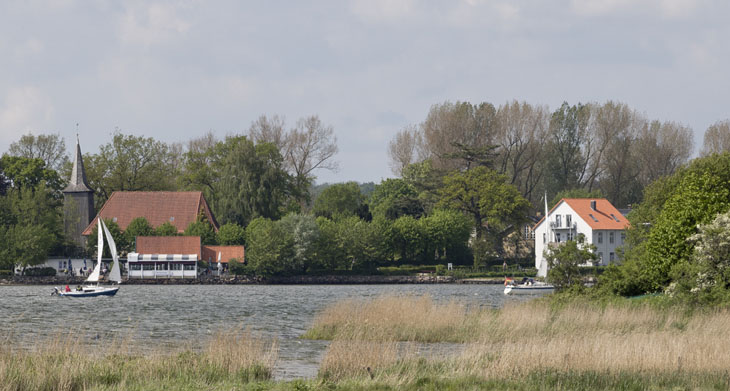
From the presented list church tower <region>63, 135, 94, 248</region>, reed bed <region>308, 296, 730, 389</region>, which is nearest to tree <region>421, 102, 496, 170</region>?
church tower <region>63, 135, 94, 248</region>

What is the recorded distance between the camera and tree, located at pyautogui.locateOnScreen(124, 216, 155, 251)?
100 meters

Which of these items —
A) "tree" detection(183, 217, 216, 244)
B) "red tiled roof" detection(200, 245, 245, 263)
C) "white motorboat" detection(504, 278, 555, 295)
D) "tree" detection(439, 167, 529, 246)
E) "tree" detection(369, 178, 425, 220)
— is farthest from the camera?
"tree" detection(369, 178, 425, 220)

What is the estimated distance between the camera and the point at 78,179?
107m

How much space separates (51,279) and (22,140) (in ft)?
88.3

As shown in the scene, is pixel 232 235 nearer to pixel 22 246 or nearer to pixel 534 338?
pixel 22 246

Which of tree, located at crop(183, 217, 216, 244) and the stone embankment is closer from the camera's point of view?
the stone embankment

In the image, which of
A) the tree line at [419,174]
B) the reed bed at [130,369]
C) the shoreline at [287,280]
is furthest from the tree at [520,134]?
the reed bed at [130,369]

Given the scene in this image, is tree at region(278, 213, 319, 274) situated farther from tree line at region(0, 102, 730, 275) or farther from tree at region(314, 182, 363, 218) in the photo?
tree at region(314, 182, 363, 218)

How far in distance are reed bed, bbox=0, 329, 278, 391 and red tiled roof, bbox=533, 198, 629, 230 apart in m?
84.6

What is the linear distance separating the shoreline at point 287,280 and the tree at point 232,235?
5786mm

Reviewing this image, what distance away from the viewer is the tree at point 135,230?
10044 centimetres

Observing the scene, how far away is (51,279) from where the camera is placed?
9069 centimetres

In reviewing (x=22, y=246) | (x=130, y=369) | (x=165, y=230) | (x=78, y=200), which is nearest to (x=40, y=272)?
(x=22, y=246)

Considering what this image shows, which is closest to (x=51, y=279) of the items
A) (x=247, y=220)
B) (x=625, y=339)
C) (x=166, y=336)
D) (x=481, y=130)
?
(x=247, y=220)
